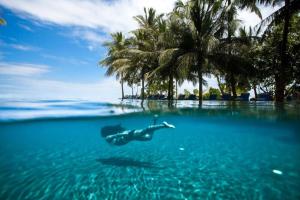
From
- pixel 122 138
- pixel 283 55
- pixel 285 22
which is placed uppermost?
pixel 285 22

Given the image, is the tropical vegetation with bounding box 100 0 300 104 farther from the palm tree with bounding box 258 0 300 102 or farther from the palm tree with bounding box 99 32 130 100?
the palm tree with bounding box 99 32 130 100

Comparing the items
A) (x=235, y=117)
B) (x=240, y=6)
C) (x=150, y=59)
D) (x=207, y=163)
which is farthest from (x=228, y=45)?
(x=207, y=163)

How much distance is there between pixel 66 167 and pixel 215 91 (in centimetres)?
2530

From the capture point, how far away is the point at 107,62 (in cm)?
3328

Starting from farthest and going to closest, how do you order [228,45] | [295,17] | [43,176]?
[295,17] < [228,45] < [43,176]

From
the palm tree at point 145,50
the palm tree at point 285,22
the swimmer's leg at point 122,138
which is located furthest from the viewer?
the palm tree at point 145,50

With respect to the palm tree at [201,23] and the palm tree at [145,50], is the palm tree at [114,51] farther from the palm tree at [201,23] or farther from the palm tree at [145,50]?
the palm tree at [201,23]

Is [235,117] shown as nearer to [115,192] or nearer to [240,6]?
[240,6]

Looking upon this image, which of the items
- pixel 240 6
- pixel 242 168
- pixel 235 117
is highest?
pixel 240 6

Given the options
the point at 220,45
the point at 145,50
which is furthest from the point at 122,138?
the point at 145,50

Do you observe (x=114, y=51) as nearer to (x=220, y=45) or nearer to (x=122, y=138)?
(x=220, y=45)

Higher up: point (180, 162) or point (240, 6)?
point (240, 6)

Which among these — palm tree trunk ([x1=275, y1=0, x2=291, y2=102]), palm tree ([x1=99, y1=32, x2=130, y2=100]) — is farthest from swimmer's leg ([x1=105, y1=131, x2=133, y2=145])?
palm tree ([x1=99, y1=32, x2=130, y2=100])

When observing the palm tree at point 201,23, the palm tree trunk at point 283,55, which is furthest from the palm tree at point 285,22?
the palm tree at point 201,23
